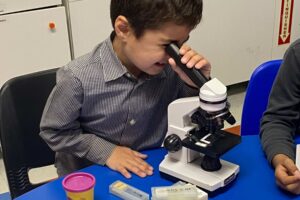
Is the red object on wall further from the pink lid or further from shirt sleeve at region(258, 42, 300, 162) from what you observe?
the pink lid

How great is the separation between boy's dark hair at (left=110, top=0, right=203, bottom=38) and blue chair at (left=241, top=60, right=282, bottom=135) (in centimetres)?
43

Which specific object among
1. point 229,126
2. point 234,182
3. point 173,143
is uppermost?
point 173,143

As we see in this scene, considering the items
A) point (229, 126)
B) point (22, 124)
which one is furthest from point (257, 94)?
point (229, 126)

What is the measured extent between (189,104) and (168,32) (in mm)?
204

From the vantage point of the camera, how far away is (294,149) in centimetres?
127

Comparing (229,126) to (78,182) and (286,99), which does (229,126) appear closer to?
(286,99)

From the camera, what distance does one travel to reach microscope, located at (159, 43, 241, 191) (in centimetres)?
105

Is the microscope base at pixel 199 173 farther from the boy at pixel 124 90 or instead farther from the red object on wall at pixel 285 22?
the red object on wall at pixel 285 22

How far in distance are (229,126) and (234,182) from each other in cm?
170

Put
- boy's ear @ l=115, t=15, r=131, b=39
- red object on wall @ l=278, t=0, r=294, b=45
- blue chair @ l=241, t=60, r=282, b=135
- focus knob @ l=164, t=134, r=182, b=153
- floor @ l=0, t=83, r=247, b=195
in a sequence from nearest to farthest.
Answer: focus knob @ l=164, t=134, r=182, b=153
boy's ear @ l=115, t=15, r=131, b=39
blue chair @ l=241, t=60, r=282, b=135
floor @ l=0, t=83, r=247, b=195
red object on wall @ l=278, t=0, r=294, b=45

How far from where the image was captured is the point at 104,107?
1353mm

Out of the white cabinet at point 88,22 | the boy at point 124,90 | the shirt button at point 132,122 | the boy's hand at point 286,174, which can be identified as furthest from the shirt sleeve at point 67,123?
the white cabinet at point 88,22

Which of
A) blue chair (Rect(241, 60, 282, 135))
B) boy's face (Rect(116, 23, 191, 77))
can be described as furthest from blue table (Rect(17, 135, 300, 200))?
blue chair (Rect(241, 60, 282, 135))

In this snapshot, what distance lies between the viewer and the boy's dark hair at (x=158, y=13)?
45.8 inches
